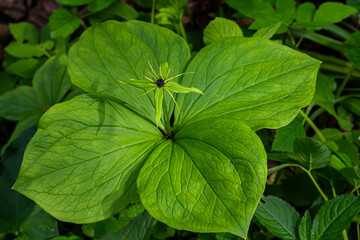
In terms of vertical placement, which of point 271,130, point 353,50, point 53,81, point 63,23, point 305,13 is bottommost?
point 271,130

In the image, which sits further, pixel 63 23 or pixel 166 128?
pixel 63 23

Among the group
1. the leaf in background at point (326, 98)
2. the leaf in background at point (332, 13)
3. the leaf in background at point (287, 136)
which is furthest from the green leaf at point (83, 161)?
the leaf in background at point (332, 13)

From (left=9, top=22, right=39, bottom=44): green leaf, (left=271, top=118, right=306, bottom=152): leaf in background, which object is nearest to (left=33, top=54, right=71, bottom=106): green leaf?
(left=9, top=22, right=39, bottom=44): green leaf

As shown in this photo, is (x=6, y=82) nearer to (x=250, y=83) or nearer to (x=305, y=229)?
(x=250, y=83)

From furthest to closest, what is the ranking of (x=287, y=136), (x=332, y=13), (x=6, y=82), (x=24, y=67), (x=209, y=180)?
1. (x=6, y=82)
2. (x=24, y=67)
3. (x=332, y=13)
4. (x=287, y=136)
5. (x=209, y=180)

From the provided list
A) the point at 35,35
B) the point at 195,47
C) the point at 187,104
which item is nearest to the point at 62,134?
the point at 187,104

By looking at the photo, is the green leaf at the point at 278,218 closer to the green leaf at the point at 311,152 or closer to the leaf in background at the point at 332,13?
the green leaf at the point at 311,152

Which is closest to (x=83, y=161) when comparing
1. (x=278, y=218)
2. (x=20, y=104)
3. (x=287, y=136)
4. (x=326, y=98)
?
(x=278, y=218)

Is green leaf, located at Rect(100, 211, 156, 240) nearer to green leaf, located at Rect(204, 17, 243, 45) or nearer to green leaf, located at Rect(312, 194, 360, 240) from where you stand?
green leaf, located at Rect(312, 194, 360, 240)

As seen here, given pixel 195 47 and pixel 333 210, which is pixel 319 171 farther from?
pixel 195 47
